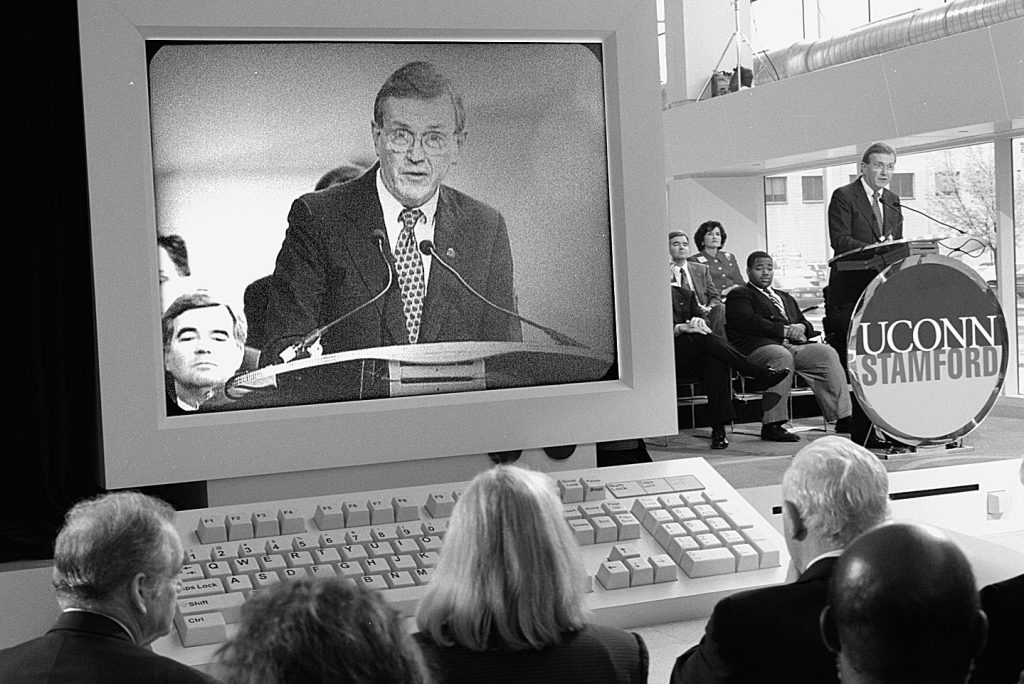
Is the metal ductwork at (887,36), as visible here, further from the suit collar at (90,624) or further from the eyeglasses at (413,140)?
the suit collar at (90,624)

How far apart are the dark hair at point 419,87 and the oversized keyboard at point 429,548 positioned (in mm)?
1153

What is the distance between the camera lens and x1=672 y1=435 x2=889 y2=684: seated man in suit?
213 centimetres

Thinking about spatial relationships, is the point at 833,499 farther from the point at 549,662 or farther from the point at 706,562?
the point at 706,562

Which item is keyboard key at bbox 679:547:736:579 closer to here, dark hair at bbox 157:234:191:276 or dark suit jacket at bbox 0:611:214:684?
dark hair at bbox 157:234:191:276

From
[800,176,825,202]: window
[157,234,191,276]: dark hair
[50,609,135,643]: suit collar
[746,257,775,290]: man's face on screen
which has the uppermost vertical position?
[800,176,825,202]: window

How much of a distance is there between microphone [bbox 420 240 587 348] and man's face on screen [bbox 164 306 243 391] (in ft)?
2.11

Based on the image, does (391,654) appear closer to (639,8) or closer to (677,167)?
(639,8)

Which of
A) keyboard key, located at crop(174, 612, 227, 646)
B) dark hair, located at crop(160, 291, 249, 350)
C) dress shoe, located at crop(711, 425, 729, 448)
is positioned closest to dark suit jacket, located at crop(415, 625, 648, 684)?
keyboard key, located at crop(174, 612, 227, 646)

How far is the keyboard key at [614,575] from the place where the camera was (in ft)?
11.5

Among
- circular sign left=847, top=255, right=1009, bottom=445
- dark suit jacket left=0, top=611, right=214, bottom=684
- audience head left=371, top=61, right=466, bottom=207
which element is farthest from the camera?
circular sign left=847, top=255, right=1009, bottom=445

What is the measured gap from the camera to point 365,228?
3.82 meters

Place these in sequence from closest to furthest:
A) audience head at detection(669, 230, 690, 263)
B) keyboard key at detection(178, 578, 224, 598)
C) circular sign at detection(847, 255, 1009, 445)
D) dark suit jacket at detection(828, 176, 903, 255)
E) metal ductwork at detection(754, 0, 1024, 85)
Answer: keyboard key at detection(178, 578, 224, 598) < circular sign at detection(847, 255, 1009, 445) < dark suit jacket at detection(828, 176, 903, 255) < audience head at detection(669, 230, 690, 263) < metal ductwork at detection(754, 0, 1024, 85)

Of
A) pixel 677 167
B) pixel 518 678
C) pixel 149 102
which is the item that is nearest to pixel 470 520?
pixel 518 678

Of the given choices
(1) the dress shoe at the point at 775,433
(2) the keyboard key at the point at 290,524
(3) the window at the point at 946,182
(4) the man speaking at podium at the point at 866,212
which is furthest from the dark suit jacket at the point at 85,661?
(3) the window at the point at 946,182
